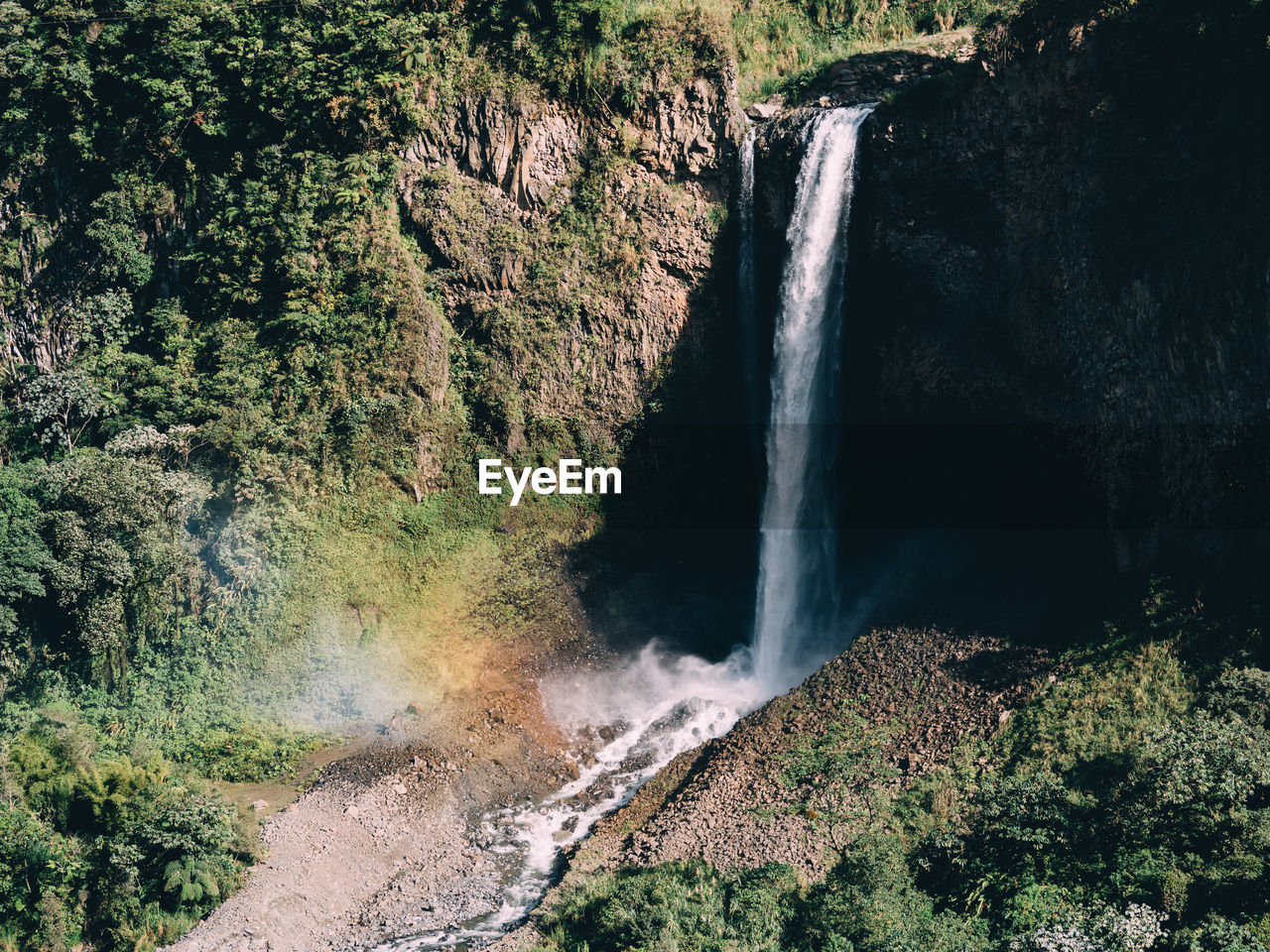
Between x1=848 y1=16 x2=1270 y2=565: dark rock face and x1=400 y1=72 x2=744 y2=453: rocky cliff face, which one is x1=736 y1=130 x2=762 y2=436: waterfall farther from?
x1=848 y1=16 x2=1270 y2=565: dark rock face

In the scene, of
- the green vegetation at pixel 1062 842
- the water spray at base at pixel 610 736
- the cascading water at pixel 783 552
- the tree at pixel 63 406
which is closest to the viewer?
the green vegetation at pixel 1062 842

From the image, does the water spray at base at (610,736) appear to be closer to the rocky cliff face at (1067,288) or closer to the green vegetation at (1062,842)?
the green vegetation at (1062,842)

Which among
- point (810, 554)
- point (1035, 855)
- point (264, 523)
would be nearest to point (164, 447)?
point (264, 523)

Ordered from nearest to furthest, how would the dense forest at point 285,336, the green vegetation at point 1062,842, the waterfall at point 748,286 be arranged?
the green vegetation at point 1062,842
the dense forest at point 285,336
the waterfall at point 748,286

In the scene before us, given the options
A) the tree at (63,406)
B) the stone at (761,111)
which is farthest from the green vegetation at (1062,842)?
the tree at (63,406)

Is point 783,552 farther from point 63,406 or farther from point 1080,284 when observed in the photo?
point 63,406

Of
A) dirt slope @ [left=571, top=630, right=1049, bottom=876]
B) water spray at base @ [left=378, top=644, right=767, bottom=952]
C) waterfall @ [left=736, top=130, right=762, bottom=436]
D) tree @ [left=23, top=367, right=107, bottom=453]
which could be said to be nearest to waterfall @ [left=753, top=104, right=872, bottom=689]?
water spray at base @ [left=378, top=644, right=767, bottom=952]
